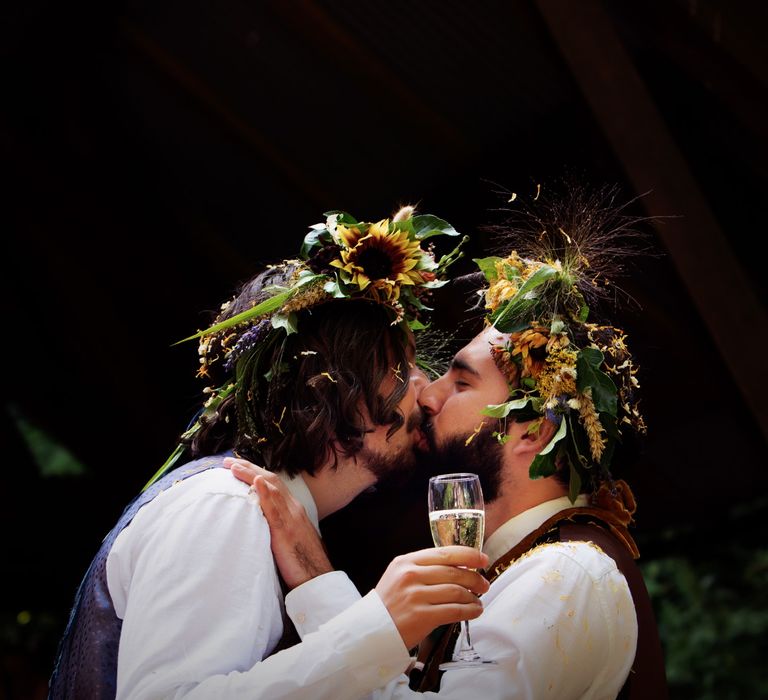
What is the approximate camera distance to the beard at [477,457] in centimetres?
312

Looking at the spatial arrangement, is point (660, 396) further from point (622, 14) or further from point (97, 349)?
point (97, 349)

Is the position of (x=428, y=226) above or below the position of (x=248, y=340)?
above

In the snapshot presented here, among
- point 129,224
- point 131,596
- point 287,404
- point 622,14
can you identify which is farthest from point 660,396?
point 131,596

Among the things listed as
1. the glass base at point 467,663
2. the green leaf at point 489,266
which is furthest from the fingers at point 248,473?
the green leaf at point 489,266

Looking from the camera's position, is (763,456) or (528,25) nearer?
(528,25)

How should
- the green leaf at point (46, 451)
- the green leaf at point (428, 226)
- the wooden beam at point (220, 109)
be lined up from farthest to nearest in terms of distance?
the green leaf at point (46, 451) → the wooden beam at point (220, 109) → the green leaf at point (428, 226)

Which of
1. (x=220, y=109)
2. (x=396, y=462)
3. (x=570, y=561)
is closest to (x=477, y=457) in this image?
(x=396, y=462)

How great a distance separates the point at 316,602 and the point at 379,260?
0.97 meters

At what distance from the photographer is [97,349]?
22.9 ft

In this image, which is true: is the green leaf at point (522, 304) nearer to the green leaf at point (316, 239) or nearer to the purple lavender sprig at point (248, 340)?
the green leaf at point (316, 239)

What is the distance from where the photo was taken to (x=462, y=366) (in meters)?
3.24

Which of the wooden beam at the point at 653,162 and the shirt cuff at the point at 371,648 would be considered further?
the wooden beam at the point at 653,162

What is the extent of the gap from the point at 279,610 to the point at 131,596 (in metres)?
0.34

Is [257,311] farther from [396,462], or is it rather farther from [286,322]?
[396,462]
